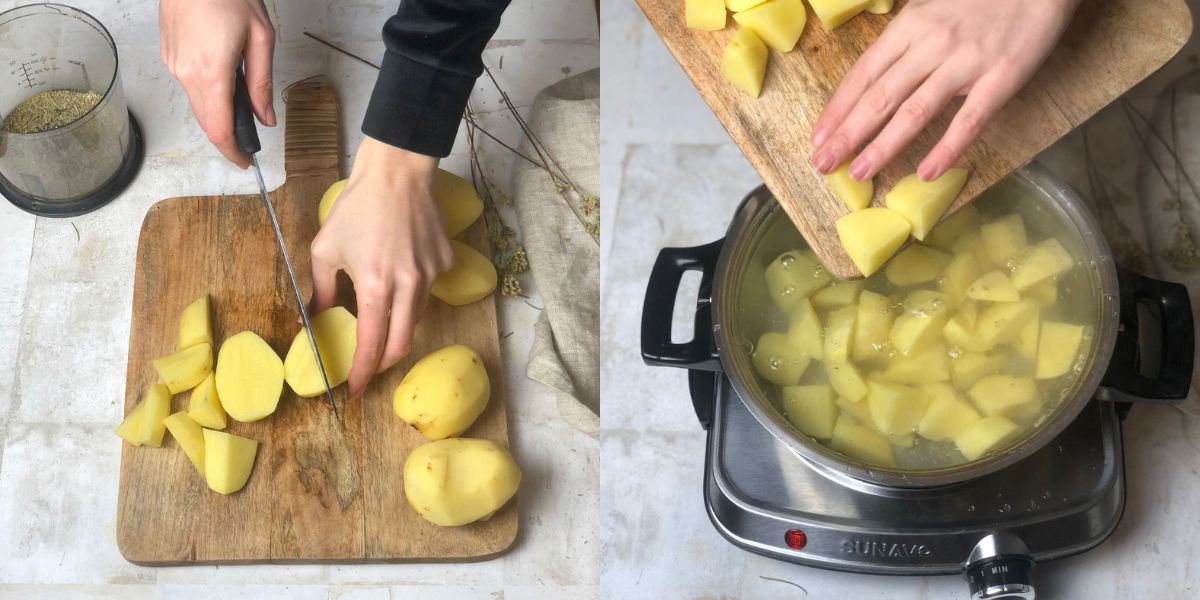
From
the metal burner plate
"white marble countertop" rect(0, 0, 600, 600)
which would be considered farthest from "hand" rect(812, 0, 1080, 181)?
"white marble countertop" rect(0, 0, 600, 600)

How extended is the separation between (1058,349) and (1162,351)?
0.40 ft

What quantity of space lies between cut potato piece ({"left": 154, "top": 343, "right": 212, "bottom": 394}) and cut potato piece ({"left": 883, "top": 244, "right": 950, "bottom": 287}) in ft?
3.34

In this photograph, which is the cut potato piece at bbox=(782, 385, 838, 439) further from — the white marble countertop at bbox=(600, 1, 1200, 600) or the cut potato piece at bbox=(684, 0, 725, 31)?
the cut potato piece at bbox=(684, 0, 725, 31)

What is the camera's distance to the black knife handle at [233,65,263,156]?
1355 mm

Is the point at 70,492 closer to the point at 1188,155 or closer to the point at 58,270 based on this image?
the point at 58,270

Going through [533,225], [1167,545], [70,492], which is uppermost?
[1167,545]

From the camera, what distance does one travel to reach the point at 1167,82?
1.39 meters

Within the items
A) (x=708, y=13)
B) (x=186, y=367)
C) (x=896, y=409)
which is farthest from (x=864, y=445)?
(x=186, y=367)

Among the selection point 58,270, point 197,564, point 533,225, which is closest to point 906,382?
point 533,225

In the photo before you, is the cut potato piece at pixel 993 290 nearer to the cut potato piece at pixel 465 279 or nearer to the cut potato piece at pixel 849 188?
the cut potato piece at pixel 849 188

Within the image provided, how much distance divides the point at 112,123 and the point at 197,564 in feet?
2.43

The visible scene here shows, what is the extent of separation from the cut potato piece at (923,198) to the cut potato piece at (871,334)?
90mm

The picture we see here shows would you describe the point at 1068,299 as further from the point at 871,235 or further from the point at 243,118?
the point at 243,118

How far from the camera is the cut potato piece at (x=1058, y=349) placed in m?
1.00
